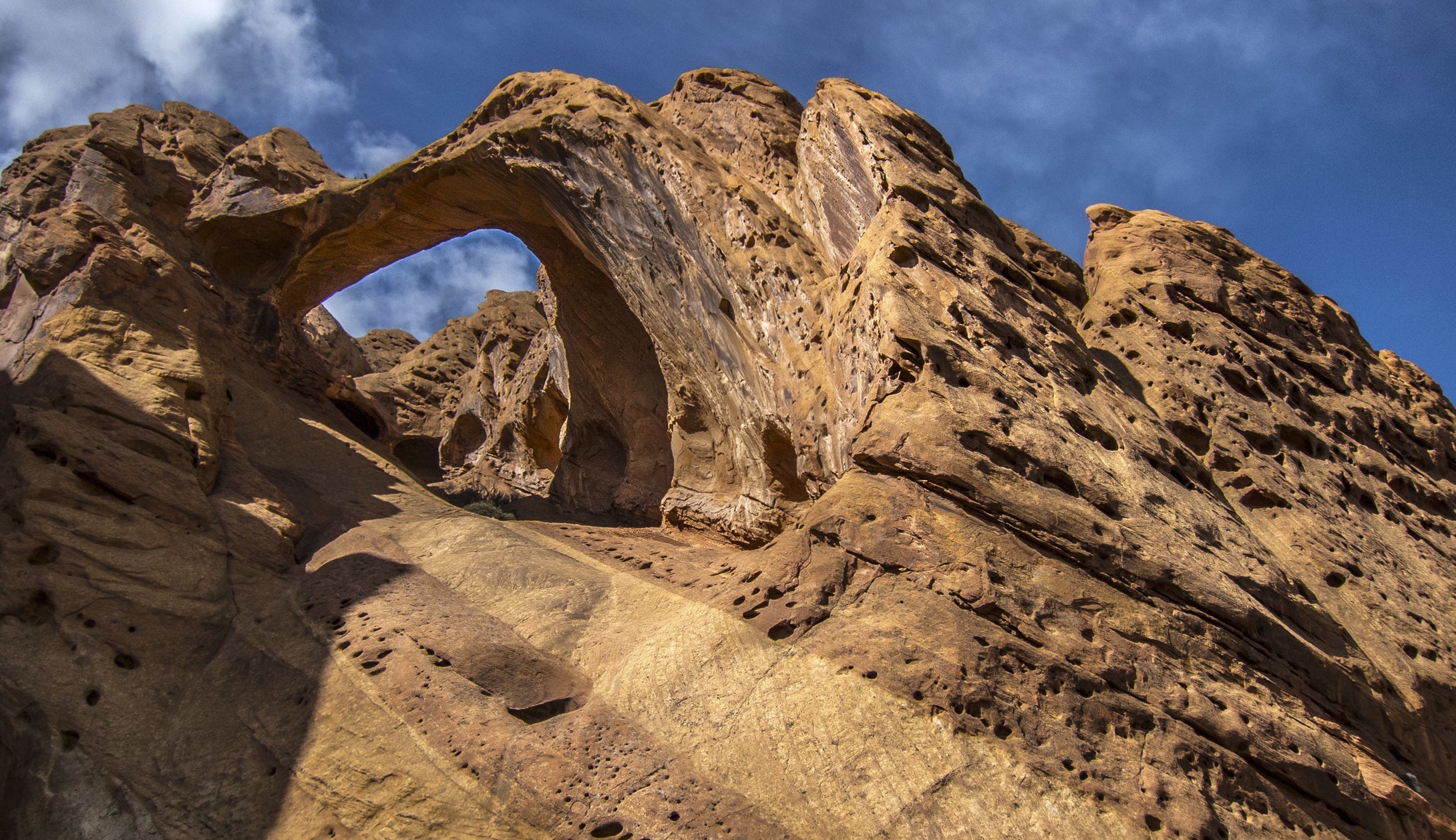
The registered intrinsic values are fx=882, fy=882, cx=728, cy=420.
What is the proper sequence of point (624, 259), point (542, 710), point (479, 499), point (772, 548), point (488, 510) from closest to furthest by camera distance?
point (542, 710) < point (772, 548) < point (624, 259) < point (488, 510) < point (479, 499)

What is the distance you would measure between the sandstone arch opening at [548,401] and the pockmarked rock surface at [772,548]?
2444mm

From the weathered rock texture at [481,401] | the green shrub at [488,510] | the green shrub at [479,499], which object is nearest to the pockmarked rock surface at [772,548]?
the green shrub at [488,510]

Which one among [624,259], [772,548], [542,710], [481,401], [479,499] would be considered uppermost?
[481,401]

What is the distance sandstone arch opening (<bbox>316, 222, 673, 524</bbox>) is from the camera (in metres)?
13.7

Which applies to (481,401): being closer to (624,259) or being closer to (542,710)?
(624,259)

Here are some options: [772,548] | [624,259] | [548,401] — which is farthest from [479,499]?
[772,548]

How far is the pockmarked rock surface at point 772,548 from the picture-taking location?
4.88m

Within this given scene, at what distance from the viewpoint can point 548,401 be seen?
1755 cm

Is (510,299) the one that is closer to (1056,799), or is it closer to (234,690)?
(234,690)

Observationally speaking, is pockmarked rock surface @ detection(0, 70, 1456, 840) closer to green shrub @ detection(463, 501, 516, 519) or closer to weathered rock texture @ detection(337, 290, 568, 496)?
green shrub @ detection(463, 501, 516, 519)

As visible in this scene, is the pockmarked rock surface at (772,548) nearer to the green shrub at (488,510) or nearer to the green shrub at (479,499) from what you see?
the green shrub at (488,510)

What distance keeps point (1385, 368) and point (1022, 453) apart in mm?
7182

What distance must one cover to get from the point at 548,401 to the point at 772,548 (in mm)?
11764

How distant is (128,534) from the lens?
6.29m
